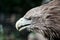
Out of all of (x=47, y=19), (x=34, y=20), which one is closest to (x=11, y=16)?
(x=34, y=20)

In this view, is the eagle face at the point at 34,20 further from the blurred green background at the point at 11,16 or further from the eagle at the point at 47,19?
the blurred green background at the point at 11,16

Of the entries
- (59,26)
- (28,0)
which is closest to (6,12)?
(28,0)

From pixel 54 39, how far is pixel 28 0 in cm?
326

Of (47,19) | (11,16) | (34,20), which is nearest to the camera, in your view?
(47,19)

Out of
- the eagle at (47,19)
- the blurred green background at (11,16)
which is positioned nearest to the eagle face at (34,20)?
the eagle at (47,19)

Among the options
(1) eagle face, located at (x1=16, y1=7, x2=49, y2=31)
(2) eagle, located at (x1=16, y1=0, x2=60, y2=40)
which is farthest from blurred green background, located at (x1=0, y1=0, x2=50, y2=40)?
(2) eagle, located at (x1=16, y1=0, x2=60, y2=40)

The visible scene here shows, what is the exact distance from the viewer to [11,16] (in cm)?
704

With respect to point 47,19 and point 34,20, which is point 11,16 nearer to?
point 34,20

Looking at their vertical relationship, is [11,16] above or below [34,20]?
above

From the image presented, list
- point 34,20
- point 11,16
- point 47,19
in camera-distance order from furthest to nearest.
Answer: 1. point 11,16
2. point 34,20
3. point 47,19

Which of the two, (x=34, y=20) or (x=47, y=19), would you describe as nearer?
(x=47, y=19)

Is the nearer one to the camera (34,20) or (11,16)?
(34,20)

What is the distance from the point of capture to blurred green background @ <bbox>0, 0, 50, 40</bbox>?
251 inches

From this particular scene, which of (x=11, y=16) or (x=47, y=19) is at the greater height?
(x=11, y=16)
